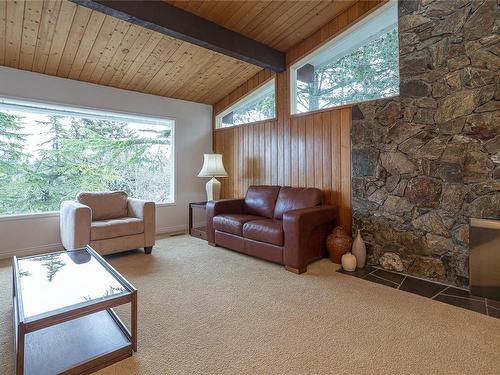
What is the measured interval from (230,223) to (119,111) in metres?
2.44

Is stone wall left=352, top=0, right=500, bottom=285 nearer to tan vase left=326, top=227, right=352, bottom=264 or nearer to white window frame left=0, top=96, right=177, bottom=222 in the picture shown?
tan vase left=326, top=227, right=352, bottom=264

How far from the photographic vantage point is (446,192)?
2590mm

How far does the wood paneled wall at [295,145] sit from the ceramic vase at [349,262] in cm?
51

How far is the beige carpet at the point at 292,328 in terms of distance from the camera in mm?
1506

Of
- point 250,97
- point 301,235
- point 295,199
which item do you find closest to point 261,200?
point 295,199

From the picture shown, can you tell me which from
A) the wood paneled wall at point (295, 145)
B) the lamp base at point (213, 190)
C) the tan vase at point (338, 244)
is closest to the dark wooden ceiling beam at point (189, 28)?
the wood paneled wall at point (295, 145)

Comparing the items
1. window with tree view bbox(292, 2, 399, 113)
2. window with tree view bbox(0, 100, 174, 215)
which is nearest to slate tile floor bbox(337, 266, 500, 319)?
window with tree view bbox(292, 2, 399, 113)

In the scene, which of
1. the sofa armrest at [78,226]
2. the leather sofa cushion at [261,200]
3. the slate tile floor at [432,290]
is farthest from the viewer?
the leather sofa cushion at [261,200]

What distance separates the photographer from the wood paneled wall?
338 centimetres

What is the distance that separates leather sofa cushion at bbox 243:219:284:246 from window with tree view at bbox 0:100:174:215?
7.04 feet

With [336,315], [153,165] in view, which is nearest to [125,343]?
[336,315]

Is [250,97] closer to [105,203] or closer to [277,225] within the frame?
[277,225]

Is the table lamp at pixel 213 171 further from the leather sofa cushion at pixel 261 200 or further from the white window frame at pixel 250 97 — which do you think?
the white window frame at pixel 250 97

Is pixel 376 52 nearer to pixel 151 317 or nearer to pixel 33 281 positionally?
pixel 151 317
